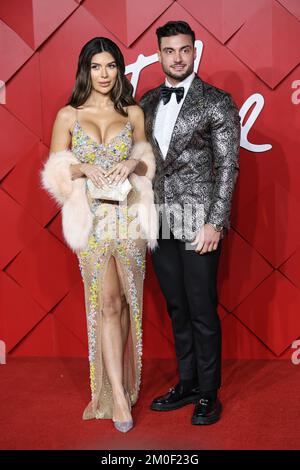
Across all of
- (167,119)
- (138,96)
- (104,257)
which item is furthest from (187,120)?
(138,96)

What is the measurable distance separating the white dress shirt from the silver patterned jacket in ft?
0.08

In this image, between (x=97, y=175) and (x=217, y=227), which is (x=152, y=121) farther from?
(x=217, y=227)

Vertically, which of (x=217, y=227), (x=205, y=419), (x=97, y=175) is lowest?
(x=205, y=419)

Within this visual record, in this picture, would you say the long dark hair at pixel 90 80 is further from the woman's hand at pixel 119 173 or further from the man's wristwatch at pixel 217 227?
the man's wristwatch at pixel 217 227

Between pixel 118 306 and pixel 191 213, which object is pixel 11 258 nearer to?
pixel 118 306

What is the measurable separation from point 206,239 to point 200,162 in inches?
13.9

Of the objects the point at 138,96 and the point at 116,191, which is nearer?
the point at 116,191

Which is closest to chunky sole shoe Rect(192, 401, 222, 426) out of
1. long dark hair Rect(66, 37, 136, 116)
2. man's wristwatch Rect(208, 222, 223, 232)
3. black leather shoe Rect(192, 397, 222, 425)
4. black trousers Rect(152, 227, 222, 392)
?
black leather shoe Rect(192, 397, 222, 425)

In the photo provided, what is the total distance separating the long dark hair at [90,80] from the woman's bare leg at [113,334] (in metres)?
0.74

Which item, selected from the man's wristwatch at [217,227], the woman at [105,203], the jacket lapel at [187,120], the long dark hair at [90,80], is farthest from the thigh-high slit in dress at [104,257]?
the man's wristwatch at [217,227]

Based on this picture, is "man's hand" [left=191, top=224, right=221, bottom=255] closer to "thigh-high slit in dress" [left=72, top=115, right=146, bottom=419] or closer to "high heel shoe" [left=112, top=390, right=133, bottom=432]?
"thigh-high slit in dress" [left=72, top=115, right=146, bottom=419]

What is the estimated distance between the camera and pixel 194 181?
277cm

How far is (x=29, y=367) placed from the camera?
3.62m
